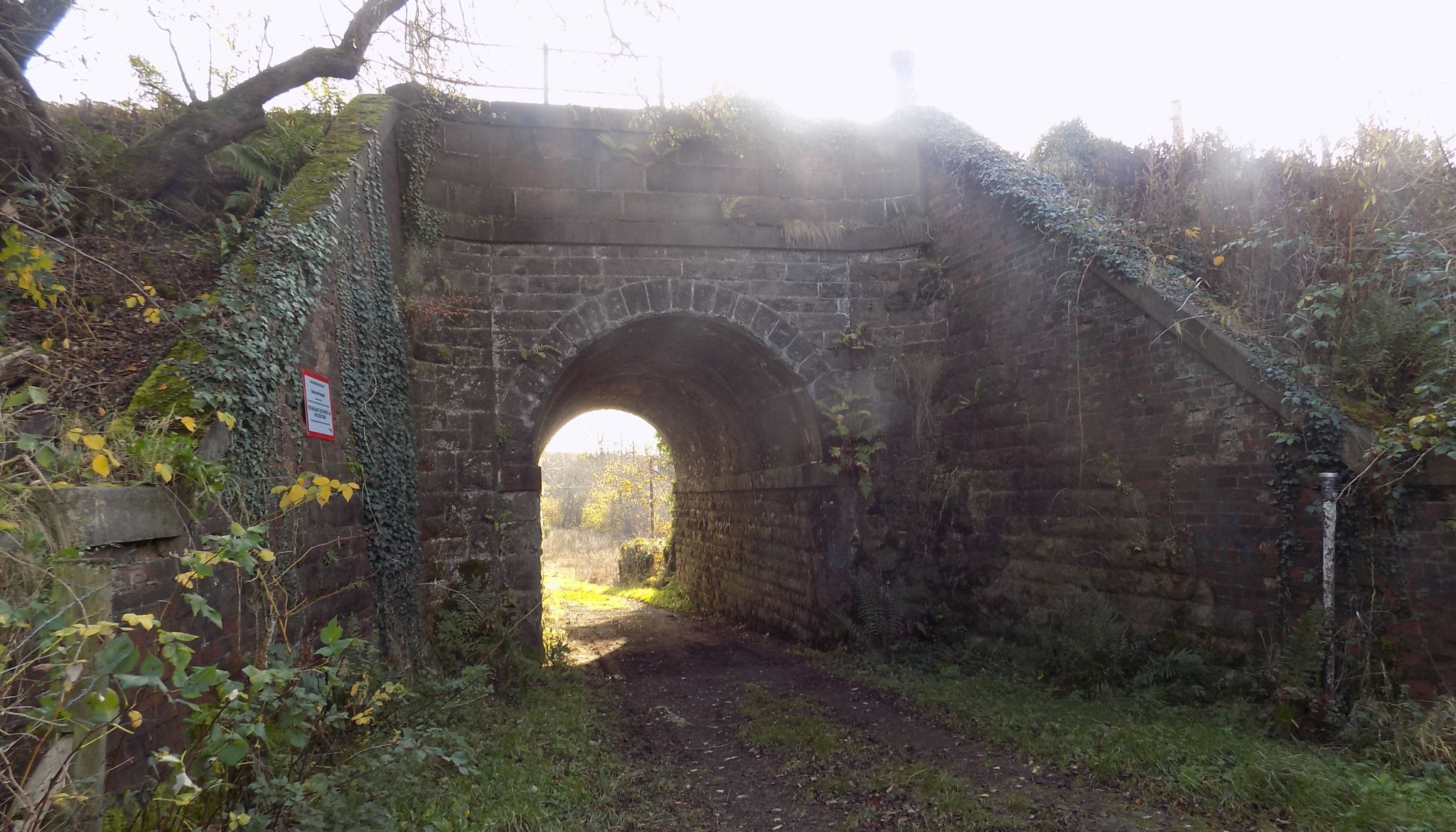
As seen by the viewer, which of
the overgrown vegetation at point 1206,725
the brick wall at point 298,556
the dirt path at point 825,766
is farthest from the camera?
the dirt path at point 825,766

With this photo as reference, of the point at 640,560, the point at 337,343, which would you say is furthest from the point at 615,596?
the point at 337,343

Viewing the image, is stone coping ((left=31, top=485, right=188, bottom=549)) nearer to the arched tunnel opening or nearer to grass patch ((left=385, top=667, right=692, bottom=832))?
grass patch ((left=385, top=667, right=692, bottom=832))

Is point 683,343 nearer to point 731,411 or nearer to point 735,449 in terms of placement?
point 731,411

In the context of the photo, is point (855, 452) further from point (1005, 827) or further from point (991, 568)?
point (1005, 827)

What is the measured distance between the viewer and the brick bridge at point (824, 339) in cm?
761

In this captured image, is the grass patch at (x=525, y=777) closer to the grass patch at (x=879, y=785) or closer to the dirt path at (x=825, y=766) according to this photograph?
the dirt path at (x=825, y=766)

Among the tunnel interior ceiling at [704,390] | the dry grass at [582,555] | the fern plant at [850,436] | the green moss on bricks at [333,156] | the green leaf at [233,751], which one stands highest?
the green moss on bricks at [333,156]

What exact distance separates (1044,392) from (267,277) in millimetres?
6724

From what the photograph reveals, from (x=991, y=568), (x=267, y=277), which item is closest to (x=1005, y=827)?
(x=991, y=568)

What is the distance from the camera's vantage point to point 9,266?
397cm

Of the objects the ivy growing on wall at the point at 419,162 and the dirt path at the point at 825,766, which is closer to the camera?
the dirt path at the point at 825,766

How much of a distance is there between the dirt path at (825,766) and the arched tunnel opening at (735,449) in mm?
1570

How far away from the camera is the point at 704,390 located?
13055 mm

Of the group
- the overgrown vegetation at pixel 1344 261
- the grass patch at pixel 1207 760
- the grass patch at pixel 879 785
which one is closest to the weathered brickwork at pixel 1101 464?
the overgrown vegetation at pixel 1344 261
